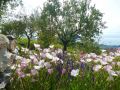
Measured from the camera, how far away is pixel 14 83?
22.6 ft

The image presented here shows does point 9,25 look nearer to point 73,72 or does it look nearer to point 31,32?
point 31,32

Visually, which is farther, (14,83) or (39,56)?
(39,56)

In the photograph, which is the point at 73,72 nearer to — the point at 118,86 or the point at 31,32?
the point at 118,86

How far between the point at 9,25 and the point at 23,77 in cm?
6704

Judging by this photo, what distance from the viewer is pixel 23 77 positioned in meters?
6.98

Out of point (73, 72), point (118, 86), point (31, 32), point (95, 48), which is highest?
point (73, 72)

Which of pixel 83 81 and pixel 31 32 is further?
pixel 31 32

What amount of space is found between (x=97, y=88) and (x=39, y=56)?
4.59ft

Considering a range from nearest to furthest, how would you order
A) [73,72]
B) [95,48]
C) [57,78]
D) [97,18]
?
[73,72] < [57,78] < [95,48] < [97,18]

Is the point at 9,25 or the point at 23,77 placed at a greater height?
the point at 23,77

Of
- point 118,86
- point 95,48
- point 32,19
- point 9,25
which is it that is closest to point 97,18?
point 32,19

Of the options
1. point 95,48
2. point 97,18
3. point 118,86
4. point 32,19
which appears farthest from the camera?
point 32,19

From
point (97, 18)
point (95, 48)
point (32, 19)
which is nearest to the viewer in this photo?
point (95, 48)

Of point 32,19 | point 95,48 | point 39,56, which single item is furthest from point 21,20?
point 39,56
